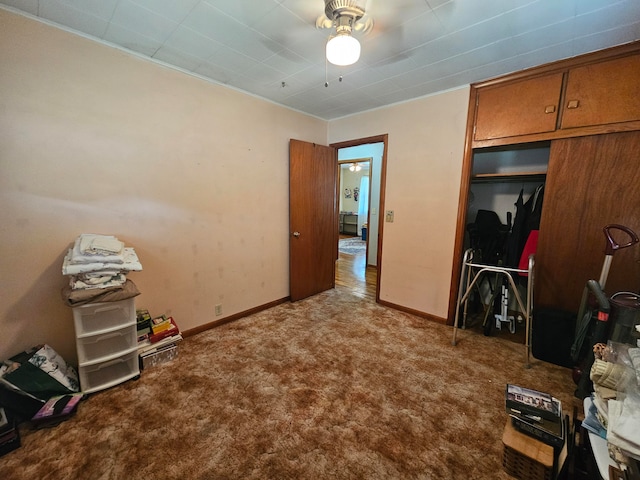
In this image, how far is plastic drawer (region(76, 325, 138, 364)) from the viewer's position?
5.59 ft

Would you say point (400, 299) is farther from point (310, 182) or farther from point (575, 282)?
point (310, 182)

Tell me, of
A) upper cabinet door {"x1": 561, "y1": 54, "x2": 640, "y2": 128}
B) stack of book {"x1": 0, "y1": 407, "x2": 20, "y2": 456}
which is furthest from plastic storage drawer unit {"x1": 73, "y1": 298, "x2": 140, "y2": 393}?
upper cabinet door {"x1": 561, "y1": 54, "x2": 640, "y2": 128}

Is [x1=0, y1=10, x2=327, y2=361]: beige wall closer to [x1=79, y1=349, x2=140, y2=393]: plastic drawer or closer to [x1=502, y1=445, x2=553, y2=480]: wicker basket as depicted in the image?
[x1=79, y1=349, x2=140, y2=393]: plastic drawer

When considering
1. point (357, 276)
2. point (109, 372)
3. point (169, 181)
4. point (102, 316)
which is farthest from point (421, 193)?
point (109, 372)

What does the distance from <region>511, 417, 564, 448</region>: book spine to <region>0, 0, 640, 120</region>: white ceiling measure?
7.38 feet

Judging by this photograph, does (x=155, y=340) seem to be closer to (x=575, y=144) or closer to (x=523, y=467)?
(x=523, y=467)

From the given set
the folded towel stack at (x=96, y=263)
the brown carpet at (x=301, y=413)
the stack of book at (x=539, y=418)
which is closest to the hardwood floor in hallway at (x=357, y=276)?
the brown carpet at (x=301, y=413)

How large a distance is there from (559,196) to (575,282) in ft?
2.38

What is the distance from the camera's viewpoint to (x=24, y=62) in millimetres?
1628

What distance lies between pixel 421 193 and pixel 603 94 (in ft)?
4.89

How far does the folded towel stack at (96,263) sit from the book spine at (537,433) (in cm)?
247

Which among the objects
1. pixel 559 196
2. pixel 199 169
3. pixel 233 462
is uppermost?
pixel 199 169

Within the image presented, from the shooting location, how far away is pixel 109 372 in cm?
186

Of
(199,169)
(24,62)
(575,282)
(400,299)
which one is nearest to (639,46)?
(575,282)
